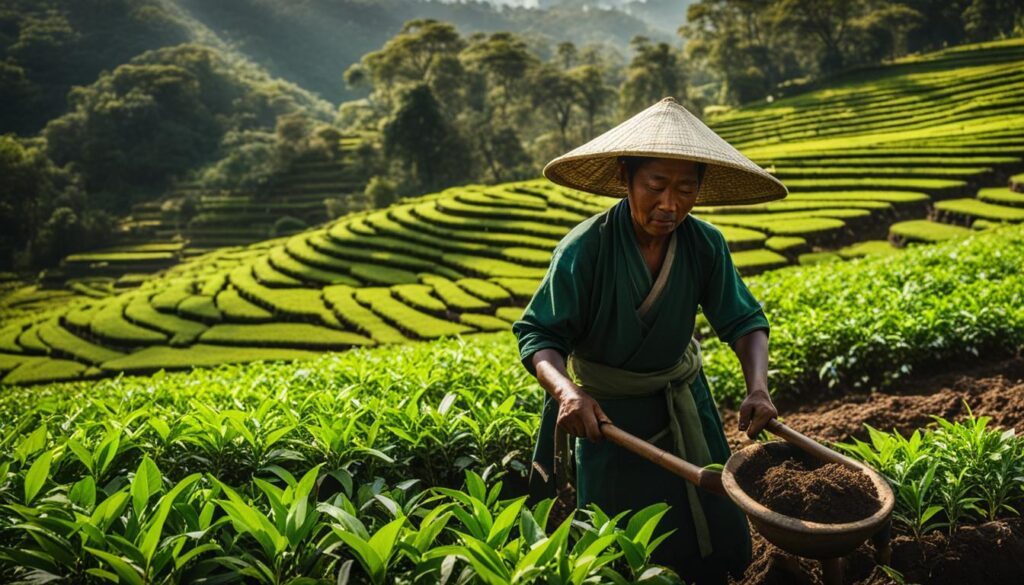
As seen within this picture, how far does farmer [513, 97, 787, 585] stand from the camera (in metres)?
2.02

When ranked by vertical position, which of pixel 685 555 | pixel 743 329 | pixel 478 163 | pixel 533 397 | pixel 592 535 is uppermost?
pixel 478 163

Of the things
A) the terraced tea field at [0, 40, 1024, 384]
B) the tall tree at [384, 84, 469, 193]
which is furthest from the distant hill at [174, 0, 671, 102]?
the terraced tea field at [0, 40, 1024, 384]

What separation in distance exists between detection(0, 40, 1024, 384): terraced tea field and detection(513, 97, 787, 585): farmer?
11341 mm

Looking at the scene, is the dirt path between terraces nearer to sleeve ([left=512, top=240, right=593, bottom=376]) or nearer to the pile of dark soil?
the pile of dark soil

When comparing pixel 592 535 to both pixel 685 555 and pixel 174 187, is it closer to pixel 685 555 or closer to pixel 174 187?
pixel 685 555

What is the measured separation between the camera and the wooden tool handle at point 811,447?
166 centimetres

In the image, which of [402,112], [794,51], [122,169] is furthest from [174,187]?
[794,51]

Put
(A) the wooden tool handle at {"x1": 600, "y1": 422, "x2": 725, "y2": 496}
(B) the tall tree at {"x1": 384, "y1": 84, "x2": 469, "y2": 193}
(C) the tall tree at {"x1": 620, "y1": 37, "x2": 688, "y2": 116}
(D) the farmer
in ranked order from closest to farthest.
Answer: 1. (A) the wooden tool handle at {"x1": 600, "y1": 422, "x2": 725, "y2": 496}
2. (D) the farmer
3. (B) the tall tree at {"x1": 384, "y1": 84, "x2": 469, "y2": 193}
4. (C) the tall tree at {"x1": 620, "y1": 37, "x2": 688, "y2": 116}

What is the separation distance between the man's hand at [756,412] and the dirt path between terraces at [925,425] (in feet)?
1.38

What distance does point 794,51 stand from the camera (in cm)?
5288

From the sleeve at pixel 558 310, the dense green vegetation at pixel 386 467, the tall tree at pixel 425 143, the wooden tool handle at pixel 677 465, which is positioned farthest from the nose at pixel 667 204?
the tall tree at pixel 425 143

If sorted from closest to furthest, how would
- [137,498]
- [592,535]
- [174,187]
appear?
[592,535] < [137,498] < [174,187]

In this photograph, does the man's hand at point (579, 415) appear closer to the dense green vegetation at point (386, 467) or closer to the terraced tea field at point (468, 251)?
the dense green vegetation at point (386, 467)

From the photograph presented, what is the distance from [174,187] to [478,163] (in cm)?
2822
